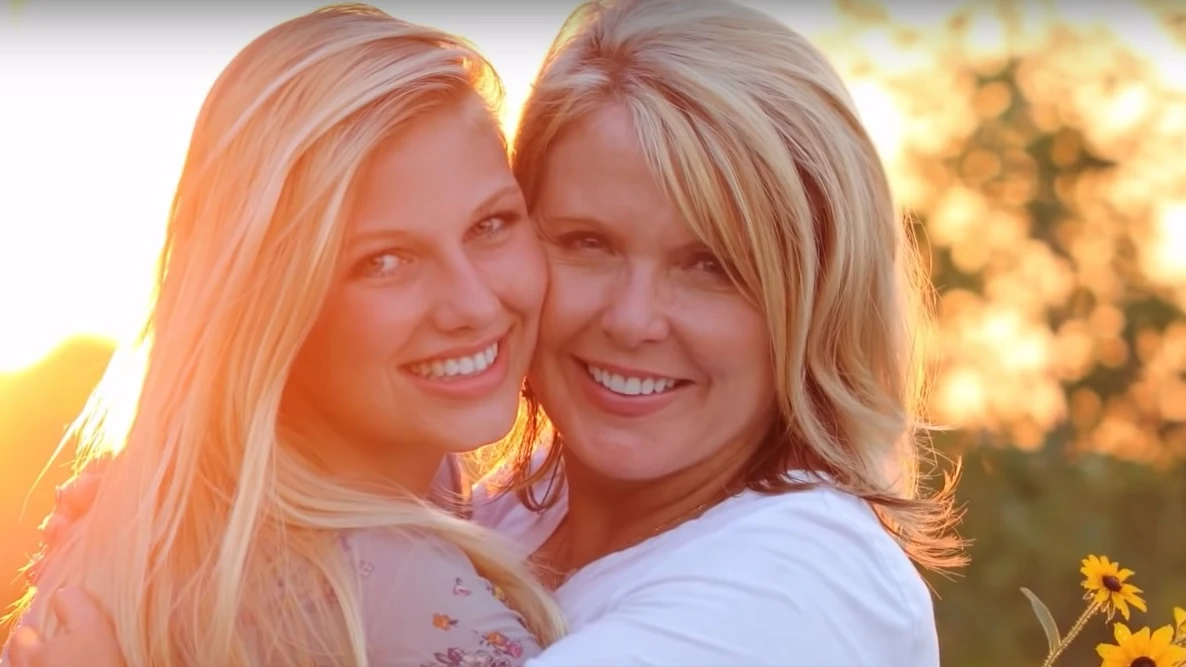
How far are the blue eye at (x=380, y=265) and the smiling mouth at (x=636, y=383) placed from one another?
1.60ft

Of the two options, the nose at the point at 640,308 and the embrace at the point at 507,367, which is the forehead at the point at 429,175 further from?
the nose at the point at 640,308

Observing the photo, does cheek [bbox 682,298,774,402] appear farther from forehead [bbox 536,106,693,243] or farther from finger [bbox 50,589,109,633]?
finger [bbox 50,589,109,633]

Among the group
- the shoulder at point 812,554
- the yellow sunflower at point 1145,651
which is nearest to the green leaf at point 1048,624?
the yellow sunflower at point 1145,651

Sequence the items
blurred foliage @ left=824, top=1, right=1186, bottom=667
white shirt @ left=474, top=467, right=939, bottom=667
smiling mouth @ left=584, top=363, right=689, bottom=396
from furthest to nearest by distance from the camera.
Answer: blurred foliage @ left=824, top=1, right=1186, bottom=667 → smiling mouth @ left=584, top=363, right=689, bottom=396 → white shirt @ left=474, top=467, right=939, bottom=667

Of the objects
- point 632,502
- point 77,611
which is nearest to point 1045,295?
point 632,502

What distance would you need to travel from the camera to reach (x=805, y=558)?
7.88 ft

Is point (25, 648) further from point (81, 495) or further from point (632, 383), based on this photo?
point (632, 383)

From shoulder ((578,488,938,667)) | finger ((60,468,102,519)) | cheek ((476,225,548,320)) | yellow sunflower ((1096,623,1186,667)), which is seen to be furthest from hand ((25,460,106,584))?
yellow sunflower ((1096,623,1186,667))

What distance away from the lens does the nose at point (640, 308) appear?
276 centimetres

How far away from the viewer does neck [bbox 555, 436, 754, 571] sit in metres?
2.94

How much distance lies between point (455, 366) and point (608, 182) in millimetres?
431

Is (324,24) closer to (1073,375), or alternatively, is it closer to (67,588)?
(67,588)

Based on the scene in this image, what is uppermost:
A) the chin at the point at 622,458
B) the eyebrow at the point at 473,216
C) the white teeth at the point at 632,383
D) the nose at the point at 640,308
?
the eyebrow at the point at 473,216

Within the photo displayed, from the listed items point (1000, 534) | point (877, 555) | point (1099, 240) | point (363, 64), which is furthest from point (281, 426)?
point (1099, 240)
